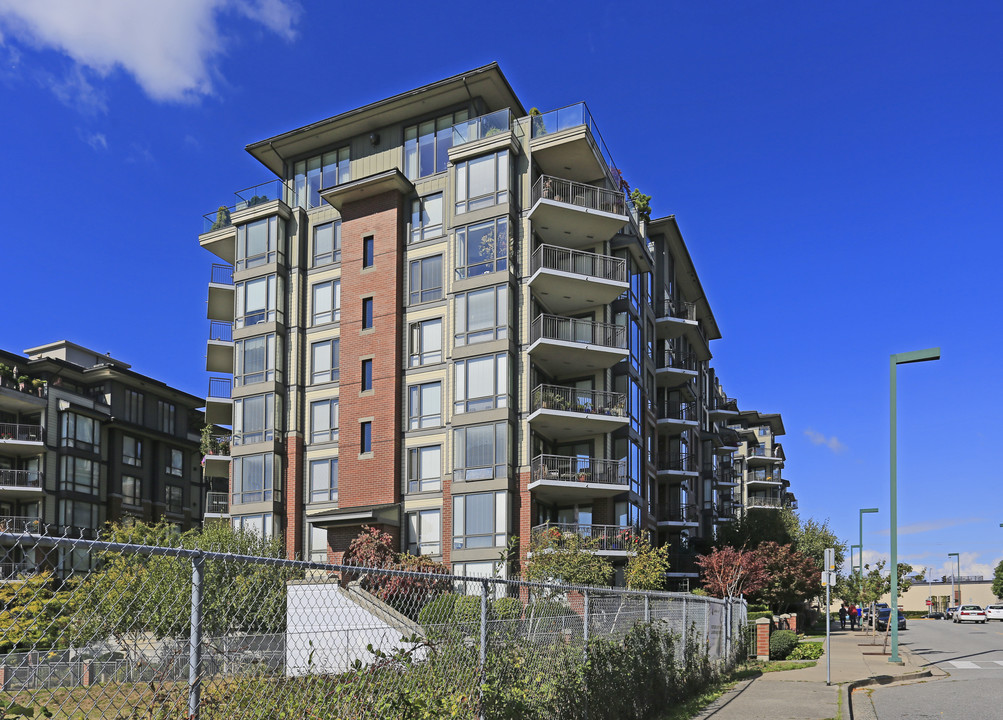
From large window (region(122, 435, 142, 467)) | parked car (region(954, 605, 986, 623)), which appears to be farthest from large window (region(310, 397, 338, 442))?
parked car (region(954, 605, 986, 623))

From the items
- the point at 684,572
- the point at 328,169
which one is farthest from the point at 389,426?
the point at 684,572

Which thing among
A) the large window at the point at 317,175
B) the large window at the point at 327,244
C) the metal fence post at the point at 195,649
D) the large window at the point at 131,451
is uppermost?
the large window at the point at 317,175

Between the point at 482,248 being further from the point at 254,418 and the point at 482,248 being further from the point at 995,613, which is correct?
the point at 995,613

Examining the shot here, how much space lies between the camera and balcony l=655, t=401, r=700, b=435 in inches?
1924

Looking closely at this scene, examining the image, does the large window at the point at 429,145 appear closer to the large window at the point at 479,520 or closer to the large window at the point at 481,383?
the large window at the point at 481,383

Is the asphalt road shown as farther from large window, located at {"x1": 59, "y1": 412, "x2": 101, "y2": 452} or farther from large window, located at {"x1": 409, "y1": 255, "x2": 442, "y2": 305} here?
large window, located at {"x1": 59, "y1": 412, "x2": 101, "y2": 452}

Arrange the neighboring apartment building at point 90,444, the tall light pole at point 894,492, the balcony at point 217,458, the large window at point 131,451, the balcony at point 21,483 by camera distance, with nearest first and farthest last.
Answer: the tall light pole at point 894,492 → the balcony at point 217,458 → the balcony at point 21,483 → the neighboring apartment building at point 90,444 → the large window at point 131,451

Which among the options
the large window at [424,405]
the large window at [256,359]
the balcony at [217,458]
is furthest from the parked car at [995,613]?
the large window at [256,359]

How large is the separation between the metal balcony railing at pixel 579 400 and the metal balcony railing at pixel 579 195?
7.52 metres

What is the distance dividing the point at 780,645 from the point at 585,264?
57.3 feet

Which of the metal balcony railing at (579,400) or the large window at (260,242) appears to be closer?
the metal balcony railing at (579,400)

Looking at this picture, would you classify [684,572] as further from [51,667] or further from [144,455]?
[51,667]

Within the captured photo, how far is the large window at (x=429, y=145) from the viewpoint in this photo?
3897 centimetres

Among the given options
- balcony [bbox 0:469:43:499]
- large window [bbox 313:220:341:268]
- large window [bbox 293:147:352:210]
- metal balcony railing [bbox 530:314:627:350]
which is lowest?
balcony [bbox 0:469:43:499]
